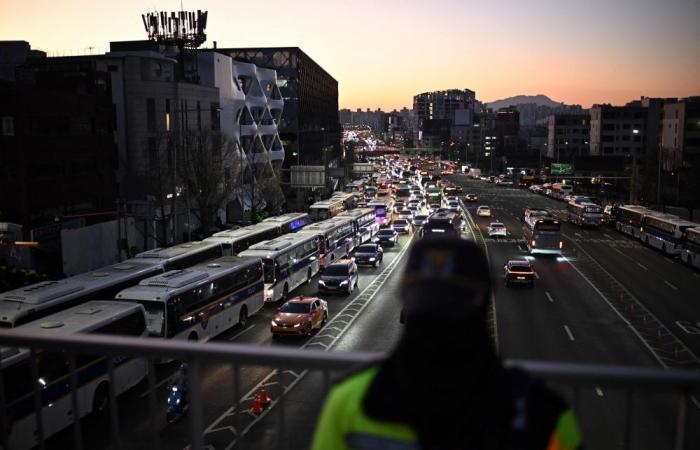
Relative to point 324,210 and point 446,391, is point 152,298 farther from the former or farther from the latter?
point 324,210

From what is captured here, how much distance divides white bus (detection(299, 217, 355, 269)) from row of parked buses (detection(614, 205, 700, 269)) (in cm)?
2266

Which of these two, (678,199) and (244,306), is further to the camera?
(678,199)

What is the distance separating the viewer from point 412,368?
228cm

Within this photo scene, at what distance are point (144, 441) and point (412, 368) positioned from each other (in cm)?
1373

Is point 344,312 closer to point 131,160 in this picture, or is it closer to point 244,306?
point 244,306

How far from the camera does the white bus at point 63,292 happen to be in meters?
18.7

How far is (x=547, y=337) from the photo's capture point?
954 inches

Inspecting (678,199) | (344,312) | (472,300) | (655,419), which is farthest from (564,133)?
(472,300)

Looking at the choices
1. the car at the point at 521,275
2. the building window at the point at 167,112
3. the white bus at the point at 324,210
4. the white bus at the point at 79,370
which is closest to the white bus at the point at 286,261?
the car at the point at 521,275

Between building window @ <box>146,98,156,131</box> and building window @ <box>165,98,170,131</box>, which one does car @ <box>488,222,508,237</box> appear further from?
building window @ <box>146,98,156,131</box>

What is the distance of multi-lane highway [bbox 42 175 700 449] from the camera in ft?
44.8

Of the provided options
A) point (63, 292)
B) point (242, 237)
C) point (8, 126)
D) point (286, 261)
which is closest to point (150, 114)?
point (8, 126)

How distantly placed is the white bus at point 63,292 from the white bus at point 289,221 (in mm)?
17082

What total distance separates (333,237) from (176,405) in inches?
1096
